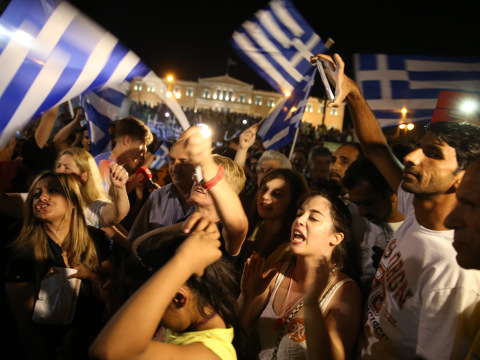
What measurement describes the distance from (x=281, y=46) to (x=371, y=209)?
2.36 meters

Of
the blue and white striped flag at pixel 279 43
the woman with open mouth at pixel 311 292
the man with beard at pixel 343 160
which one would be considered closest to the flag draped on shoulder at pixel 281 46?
the blue and white striped flag at pixel 279 43

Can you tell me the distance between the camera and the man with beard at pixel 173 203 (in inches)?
126

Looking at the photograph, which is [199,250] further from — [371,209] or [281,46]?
[281,46]

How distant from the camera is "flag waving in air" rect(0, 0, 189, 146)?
2.02 m

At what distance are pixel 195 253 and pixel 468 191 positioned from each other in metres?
1.14

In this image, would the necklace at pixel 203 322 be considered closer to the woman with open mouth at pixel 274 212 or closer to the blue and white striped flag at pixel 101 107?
the woman with open mouth at pixel 274 212

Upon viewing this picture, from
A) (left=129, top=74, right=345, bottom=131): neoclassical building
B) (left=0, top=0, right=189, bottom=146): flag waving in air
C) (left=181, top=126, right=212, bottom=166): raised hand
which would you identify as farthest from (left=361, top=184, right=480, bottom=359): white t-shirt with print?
(left=129, top=74, right=345, bottom=131): neoclassical building

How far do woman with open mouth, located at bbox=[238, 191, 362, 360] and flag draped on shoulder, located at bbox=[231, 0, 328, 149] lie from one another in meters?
2.36

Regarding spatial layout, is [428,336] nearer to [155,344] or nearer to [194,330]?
[194,330]

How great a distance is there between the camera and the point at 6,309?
3.45 m

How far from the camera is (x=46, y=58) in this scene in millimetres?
2217

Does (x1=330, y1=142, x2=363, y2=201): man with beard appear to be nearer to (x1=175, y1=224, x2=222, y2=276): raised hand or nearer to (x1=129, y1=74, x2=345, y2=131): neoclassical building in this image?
(x1=175, y1=224, x2=222, y2=276): raised hand

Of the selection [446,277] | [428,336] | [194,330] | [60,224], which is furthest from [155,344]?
[60,224]

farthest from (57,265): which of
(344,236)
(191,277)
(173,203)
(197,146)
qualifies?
(344,236)
